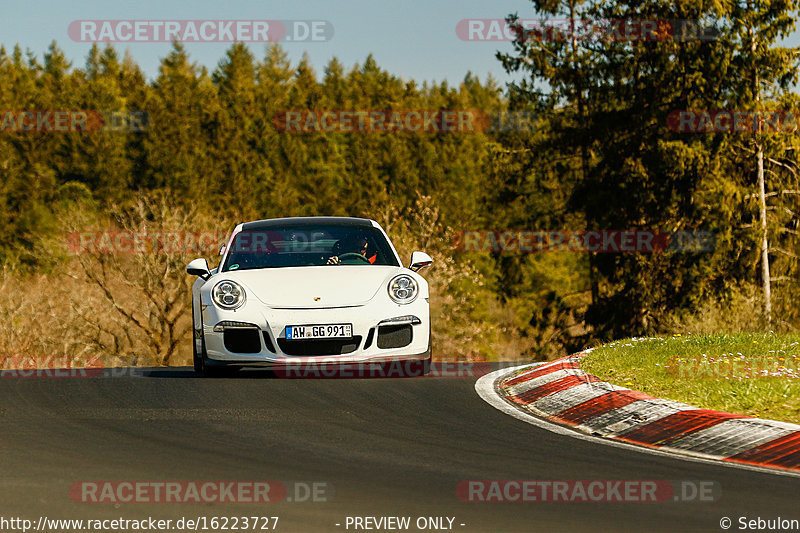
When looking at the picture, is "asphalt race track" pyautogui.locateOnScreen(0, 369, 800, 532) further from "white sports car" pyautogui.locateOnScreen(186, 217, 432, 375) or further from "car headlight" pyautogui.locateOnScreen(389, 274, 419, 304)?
"car headlight" pyautogui.locateOnScreen(389, 274, 419, 304)

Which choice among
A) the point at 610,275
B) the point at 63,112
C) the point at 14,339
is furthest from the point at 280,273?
the point at 63,112

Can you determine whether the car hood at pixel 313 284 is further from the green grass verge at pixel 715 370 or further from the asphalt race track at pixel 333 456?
the green grass verge at pixel 715 370

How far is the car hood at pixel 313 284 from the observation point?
31.8 ft

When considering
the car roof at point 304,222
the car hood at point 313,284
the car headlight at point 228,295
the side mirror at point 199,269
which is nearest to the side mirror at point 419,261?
the car hood at point 313,284

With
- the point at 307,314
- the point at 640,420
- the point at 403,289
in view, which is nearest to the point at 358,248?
the point at 403,289

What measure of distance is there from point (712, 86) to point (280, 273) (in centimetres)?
2792

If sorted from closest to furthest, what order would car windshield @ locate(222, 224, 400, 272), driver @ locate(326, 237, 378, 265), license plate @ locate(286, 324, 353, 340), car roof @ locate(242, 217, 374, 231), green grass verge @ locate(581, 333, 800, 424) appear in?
green grass verge @ locate(581, 333, 800, 424)
license plate @ locate(286, 324, 353, 340)
car windshield @ locate(222, 224, 400, 272)
driver @ locate(326, 237, 378, 265)
car roof @ locate(242, 217, 374, 231)

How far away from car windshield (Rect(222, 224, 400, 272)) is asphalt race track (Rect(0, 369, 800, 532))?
1.38 metres

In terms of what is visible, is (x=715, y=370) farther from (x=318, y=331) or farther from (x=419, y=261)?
(x=318, y=331)

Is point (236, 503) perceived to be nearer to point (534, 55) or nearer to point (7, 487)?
point (7, 487)

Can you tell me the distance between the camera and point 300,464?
6.12m

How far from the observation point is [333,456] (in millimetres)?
6375

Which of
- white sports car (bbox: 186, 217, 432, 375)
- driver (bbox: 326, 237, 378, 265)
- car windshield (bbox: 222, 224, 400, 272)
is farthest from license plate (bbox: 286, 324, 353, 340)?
driver (bbox: 326, 237, 378, 265)

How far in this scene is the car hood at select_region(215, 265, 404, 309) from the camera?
9.68m
